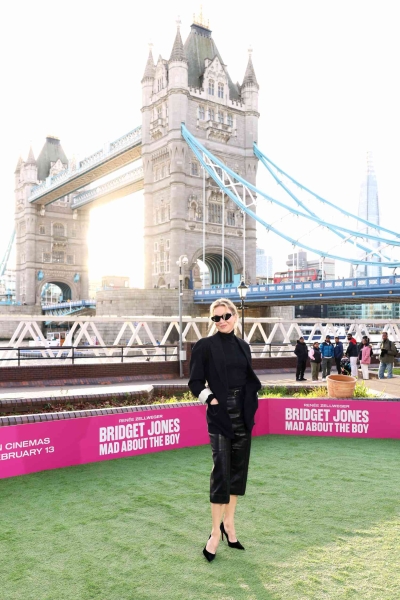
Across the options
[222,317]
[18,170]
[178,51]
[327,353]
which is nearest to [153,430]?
[222,317]

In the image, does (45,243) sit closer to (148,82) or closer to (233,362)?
(148,82)

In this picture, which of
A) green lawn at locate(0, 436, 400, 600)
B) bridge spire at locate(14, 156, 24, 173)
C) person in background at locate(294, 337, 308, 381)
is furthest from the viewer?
bridge spire at locate(14, 156, 24, 173)

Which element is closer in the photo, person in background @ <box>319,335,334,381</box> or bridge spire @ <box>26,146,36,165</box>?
person in background @ <box>319,335,334,381</box>

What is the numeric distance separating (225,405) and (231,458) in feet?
1.67

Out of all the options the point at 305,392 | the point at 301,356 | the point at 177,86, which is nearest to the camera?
the point at 305,392

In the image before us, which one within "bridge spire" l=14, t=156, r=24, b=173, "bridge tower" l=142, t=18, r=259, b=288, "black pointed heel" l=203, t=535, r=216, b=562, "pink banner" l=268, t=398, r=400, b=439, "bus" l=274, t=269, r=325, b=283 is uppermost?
"bridge spire" l=14, t=156, r=24, b=173

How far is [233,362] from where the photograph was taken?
14.9 feet

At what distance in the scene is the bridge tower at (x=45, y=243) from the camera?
275ft

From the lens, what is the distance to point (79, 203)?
85.4 meters

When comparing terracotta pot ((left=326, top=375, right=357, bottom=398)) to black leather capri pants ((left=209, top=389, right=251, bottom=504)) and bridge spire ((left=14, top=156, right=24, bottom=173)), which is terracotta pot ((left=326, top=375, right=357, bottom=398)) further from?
bridge spire ((left=14, top=156, right=24, bottom=173))

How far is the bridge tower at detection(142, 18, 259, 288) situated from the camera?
5506cm

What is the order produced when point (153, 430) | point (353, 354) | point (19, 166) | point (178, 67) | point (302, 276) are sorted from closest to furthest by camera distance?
point (153, 430)
point (353, 354)
point (178, 67)
point (19, 166)
point (302, 276)

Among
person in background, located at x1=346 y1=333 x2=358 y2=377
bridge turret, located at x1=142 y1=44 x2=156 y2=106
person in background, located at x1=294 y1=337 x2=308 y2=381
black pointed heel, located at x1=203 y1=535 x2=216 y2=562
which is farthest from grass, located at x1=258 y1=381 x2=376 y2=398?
bridge turret, located at x1=142 y1=44 x2=156 y2=106

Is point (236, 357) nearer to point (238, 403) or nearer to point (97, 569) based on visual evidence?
point (238, 403)
